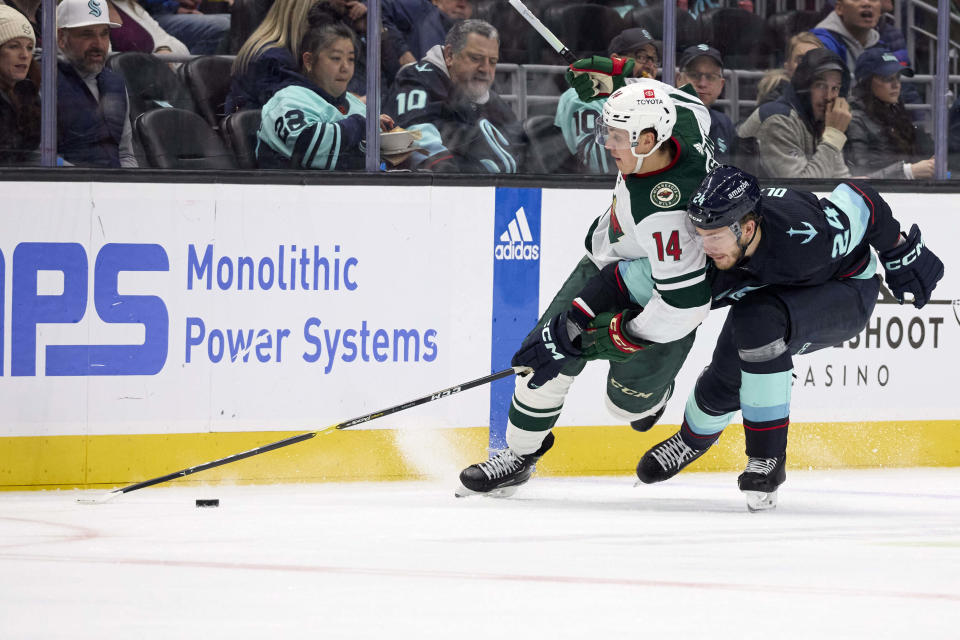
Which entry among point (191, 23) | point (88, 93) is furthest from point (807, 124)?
point (88, 93)

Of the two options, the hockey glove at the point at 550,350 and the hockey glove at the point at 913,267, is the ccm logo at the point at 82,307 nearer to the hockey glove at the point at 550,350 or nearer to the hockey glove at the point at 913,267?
the hockey glove at the point at 550,350

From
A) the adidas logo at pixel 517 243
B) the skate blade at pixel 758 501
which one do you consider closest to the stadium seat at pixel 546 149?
the adidas logo at pixel 517 243

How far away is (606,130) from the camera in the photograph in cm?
419

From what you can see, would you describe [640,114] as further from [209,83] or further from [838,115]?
[838,115]

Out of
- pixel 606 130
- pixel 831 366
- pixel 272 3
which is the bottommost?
pixel 831 366

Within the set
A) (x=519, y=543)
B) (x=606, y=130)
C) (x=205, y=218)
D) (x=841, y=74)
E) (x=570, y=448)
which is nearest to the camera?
(x=519, y=543)

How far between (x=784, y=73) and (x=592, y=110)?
0.79 meters

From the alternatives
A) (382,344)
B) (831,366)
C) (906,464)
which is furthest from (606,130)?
(906,464)

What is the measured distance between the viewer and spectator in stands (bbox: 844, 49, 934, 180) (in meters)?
5.59

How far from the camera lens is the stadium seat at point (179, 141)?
482cm

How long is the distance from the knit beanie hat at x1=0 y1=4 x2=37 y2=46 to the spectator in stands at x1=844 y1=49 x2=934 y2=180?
301 cm

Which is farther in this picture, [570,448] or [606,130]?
[570,448]

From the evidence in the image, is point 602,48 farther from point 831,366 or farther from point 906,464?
point 906,464

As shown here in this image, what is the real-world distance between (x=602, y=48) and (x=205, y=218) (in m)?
1.56
